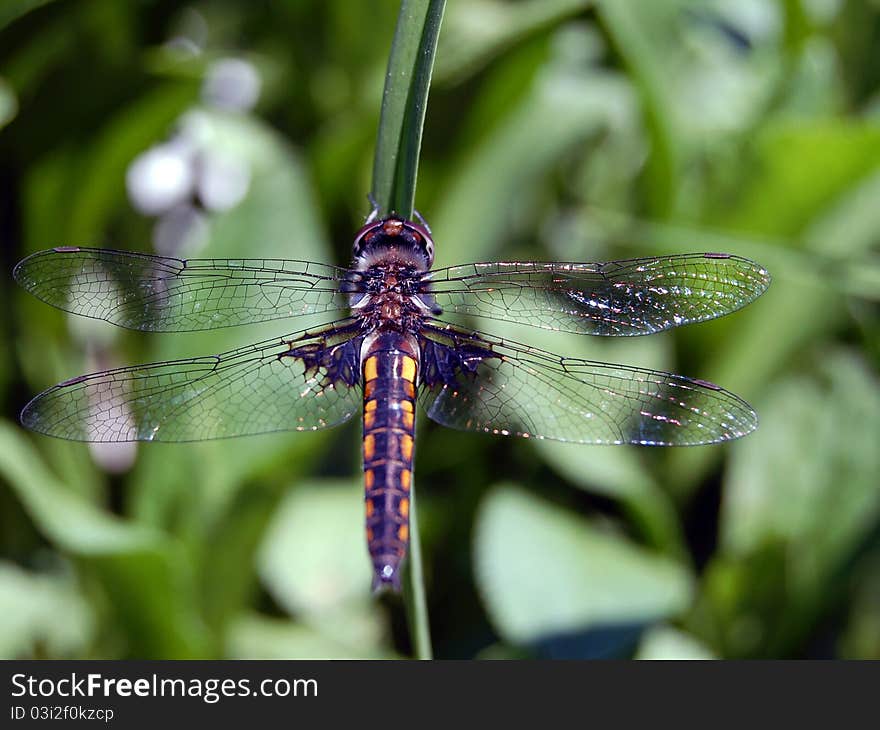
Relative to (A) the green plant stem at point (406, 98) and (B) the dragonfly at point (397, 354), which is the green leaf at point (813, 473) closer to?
(B) the dragonfly at point (397, 354)

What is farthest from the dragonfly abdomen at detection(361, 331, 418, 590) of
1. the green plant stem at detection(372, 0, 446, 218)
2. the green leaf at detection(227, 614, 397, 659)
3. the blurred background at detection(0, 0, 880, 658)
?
the green leaf at detection(227, 614, 397, 659)

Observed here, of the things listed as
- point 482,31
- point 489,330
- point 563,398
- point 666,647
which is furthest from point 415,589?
point 482,31

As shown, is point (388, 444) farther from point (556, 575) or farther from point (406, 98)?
point (556, 575)

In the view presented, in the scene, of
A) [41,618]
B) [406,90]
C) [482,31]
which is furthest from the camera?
[482,31]

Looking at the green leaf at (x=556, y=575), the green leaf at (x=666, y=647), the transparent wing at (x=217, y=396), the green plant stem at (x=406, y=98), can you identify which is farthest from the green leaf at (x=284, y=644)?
the green plant stem at (x=406, y=98)

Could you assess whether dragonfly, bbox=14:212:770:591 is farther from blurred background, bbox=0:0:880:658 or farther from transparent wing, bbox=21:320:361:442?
blurred background, bbox=0:0:880:658

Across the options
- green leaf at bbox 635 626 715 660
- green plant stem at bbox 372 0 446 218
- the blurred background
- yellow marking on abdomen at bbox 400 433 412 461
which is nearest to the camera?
green plant stem at bbox 372 0 446 218

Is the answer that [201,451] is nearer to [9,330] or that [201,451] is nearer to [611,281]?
[9,330]
